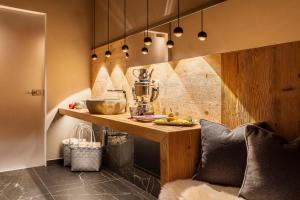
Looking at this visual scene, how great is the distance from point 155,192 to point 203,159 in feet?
3.13

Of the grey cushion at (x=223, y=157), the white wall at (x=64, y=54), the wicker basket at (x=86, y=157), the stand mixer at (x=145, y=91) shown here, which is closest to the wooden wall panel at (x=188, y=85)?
the stand mixer at (x=145, y=91)

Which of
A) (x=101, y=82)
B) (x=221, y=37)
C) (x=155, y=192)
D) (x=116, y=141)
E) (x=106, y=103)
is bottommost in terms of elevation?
(x=155, y=192)

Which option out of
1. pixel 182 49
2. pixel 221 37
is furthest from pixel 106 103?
pixel 221 37

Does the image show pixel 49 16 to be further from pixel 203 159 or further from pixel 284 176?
pixel 284 176

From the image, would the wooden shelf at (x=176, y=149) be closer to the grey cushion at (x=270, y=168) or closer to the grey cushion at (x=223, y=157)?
the grey cushion at (x=223, y=157)

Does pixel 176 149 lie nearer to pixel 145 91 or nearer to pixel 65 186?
pixel 145 91

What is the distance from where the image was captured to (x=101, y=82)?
12.7 ft

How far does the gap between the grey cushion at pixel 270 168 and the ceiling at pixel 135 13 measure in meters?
1.17

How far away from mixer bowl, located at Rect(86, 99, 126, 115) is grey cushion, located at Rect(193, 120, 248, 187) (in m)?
1.35

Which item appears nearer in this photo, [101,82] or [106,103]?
[106,103]

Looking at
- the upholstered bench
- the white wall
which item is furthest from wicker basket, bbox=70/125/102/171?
the upholstered bench

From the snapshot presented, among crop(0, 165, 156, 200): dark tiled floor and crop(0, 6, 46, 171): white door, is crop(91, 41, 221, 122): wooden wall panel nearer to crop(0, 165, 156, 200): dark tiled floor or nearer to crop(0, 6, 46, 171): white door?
crop(0, 165, 156, 200): dark tiled floor

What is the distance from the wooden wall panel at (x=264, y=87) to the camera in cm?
166

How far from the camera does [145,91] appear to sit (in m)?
2.66
